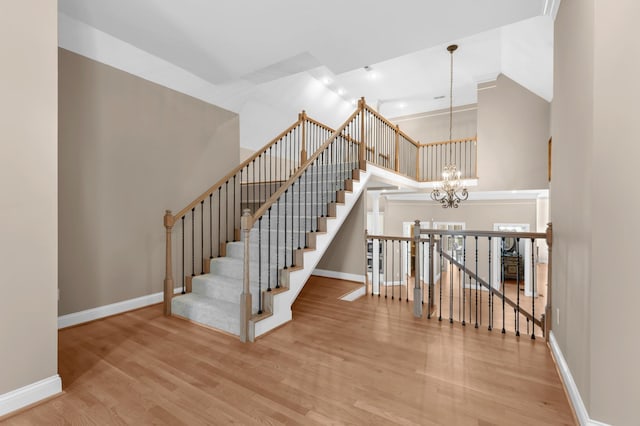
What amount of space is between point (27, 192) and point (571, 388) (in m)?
3.68

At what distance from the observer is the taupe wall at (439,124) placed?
903 cm

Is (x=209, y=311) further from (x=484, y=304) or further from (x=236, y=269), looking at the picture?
(x=484, y=304)

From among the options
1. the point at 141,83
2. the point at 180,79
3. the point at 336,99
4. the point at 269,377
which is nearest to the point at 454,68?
the point at 336,99

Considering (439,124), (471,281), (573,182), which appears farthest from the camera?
(439,124)

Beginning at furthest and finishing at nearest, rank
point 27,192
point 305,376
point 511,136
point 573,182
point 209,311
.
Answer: point 511,136
point 209,311
point 305,376
point 573,182
point 27,192

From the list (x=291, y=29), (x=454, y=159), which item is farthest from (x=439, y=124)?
(x=291, y=29)

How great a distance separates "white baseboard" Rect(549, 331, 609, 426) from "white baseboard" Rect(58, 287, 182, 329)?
166 inches

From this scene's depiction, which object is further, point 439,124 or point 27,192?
point 439,124

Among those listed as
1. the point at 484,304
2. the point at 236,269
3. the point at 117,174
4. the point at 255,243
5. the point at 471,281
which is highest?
the point at 117,174

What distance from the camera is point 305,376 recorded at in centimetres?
222

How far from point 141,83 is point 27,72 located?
2040 millimetres

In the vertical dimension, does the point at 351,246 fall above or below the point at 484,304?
above

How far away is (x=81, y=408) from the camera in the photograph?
1.87 m

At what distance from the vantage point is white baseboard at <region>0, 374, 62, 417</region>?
70.5 inches
